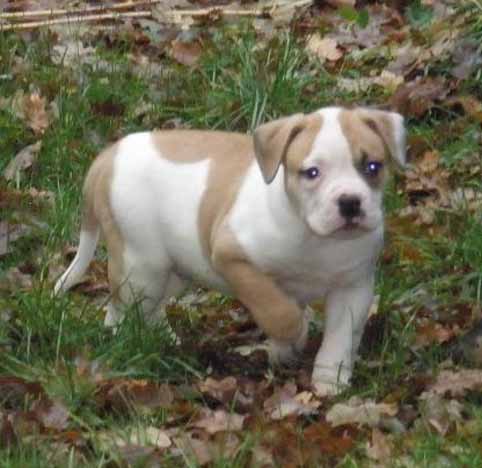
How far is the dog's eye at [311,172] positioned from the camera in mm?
6031

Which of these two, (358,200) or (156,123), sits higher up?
(358,200)

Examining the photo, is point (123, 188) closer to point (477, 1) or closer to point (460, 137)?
point (460, 137)

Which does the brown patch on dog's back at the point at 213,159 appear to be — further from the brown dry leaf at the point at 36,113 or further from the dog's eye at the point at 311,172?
the brown dry leaf at the point at 36,113

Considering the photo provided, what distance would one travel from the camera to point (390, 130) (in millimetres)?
6195

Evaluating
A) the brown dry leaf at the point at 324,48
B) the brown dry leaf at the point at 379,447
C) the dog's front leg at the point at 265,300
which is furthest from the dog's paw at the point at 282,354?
the brown dry leaf at the point at 324,48

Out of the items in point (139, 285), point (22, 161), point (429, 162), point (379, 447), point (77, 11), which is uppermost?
point (379, 447)

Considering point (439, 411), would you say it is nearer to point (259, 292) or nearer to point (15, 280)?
point (259, 292)

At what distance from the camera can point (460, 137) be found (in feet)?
28.4

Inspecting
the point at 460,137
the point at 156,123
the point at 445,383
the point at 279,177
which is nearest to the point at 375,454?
the point at 445,383

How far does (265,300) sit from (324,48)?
383 centimetres

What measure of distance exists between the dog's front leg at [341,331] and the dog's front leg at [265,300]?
0.37ft

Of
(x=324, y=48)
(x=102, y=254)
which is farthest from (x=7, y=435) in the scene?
(x=324, y=48)

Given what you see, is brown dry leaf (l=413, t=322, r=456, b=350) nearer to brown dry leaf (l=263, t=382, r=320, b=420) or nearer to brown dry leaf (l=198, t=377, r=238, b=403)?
brown dry leaf (l=263, t=382, r=320, b=420)

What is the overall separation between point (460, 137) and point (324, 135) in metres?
2.70
